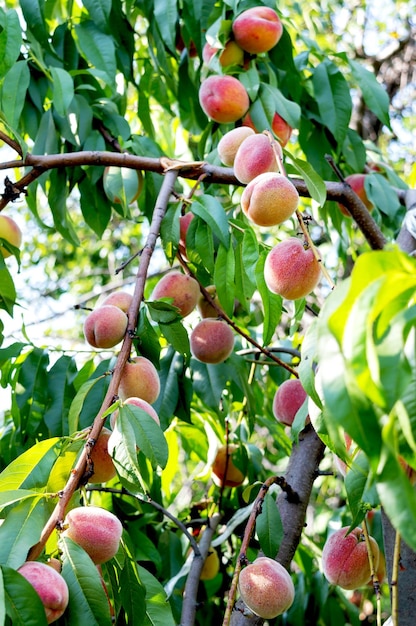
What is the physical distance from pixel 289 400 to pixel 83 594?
80 cm

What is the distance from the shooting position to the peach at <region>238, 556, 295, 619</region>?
39.0 inches

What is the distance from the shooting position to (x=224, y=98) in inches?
61.9

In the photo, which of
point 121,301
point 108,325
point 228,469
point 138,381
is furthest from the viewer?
point 228,469

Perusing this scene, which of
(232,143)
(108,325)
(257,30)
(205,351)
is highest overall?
(257,30)

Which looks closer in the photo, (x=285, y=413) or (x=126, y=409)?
(x=126, y=409)

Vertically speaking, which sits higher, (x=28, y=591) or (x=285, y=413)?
(x=28, y=591)

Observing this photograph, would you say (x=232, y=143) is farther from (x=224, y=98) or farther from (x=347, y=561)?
(x=347, y=561)

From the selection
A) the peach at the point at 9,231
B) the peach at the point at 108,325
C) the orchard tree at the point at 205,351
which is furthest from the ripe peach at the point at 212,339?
the peach at the point at 9,231

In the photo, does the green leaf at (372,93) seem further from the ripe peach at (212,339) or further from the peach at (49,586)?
the peach at (49,586)

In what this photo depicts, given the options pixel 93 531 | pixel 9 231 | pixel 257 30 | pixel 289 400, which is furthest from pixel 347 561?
pixel 257 30

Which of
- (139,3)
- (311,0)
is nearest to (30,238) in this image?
(311,0)

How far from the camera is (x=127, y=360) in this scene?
0.99 meters

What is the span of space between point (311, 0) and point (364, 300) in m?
4.33

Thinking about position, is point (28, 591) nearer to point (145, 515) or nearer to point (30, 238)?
point (145, 515)
